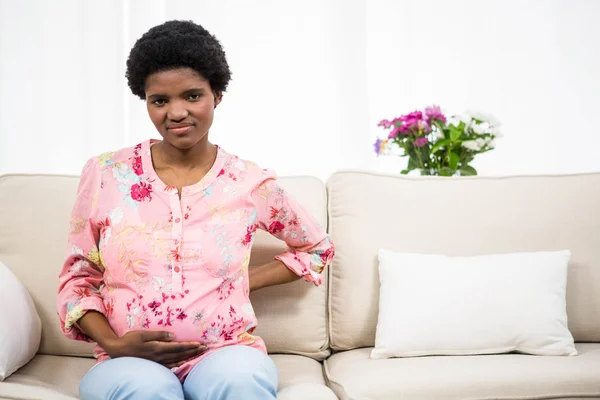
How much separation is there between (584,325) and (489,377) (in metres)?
0.48

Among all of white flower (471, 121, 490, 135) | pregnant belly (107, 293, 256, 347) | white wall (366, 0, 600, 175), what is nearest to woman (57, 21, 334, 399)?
pregnant belly (107, 293, 256, 347)

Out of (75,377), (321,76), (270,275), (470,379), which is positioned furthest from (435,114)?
Result: (75,377)

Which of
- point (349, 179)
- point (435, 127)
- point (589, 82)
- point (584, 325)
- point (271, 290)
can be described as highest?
point (589, 82)

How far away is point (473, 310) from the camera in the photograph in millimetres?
1560

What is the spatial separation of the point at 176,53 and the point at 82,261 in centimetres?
51

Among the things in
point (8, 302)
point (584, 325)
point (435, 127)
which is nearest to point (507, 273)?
point (584, 325)

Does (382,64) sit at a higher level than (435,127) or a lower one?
higher

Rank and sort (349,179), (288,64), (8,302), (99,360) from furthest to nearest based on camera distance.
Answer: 1. (288,64)
2. (349,179)
3. (8,302)
4. (99,360)

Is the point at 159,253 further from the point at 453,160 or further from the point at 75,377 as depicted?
the point at 453,160

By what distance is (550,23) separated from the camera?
2.82m

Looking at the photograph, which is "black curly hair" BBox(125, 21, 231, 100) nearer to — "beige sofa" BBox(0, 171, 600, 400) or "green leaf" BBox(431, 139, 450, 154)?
"beige sofa" BBox(0, 171, 600, 400)

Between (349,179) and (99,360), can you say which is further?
(349,179)

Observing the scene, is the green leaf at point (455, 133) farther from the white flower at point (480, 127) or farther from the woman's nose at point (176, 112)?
the woman's nose at point (176, 112)

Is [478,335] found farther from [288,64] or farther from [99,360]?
[288,64]
